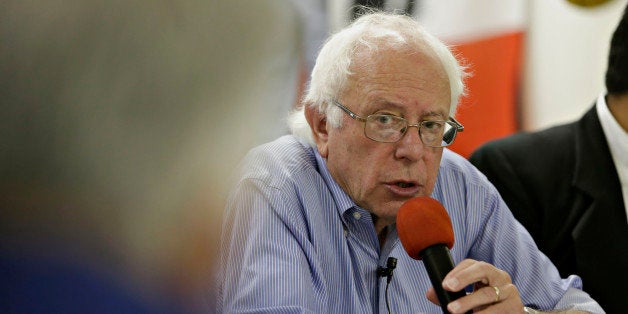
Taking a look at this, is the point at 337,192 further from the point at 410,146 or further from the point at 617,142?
the point at 617,142

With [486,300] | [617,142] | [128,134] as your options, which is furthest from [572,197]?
[128,134]

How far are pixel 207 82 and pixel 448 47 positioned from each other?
1306mm

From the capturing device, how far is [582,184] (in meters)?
1.87

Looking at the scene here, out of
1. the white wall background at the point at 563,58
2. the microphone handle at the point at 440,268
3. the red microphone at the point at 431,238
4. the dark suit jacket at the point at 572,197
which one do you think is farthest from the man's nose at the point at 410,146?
the white wall background at the point at 563,58

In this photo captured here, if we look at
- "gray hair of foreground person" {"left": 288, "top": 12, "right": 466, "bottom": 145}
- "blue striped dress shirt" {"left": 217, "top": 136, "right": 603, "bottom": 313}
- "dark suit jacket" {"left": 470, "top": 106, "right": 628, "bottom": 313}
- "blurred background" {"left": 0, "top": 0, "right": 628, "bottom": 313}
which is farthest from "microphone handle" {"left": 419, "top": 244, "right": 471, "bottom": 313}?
"dark suit jacket" {"left": 470, "top": 106, "right": 628, "bottom": 313}

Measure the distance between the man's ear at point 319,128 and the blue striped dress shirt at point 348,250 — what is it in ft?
0.07

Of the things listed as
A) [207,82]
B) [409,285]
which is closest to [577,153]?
[409,285]

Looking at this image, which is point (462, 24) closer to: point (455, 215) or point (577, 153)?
point (577, 153)

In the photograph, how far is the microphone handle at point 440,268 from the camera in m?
0.91

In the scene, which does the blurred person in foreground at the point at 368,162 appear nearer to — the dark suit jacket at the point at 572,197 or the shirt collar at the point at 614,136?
the dark suit jacket at the point at 572,197

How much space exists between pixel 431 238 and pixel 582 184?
101cm

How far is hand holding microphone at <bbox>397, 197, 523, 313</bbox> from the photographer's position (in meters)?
0.91

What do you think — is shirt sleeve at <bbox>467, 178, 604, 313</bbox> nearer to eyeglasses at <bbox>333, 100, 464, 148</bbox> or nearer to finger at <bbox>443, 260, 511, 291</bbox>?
eyeglasses at <bbox>333, 100, 464, 148</bbox>

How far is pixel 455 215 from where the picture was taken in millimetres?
1542
